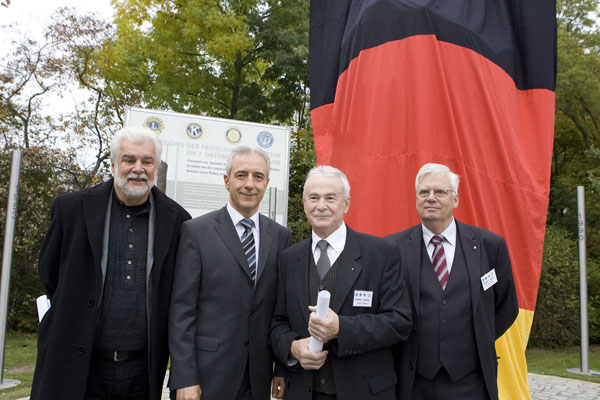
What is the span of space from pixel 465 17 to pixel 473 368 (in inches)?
104

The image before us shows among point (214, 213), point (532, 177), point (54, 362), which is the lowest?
point (54, 362)

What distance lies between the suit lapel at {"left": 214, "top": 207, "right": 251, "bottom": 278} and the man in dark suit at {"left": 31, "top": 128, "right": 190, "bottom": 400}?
246mm

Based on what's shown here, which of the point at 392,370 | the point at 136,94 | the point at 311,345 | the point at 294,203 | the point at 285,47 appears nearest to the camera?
the point at 311,345

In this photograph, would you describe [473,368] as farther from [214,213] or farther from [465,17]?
[465,17]

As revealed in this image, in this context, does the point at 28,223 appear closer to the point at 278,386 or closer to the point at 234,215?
the point at 234,215

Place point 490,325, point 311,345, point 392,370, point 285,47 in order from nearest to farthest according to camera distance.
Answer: point 311,345, point 392,370, point 490,325, point 285,47

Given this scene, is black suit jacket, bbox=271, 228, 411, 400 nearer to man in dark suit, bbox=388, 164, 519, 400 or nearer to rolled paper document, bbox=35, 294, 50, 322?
man in dark suit, bbox=388, 164, 519, 400

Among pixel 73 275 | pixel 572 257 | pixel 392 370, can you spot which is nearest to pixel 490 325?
pixel 392 370

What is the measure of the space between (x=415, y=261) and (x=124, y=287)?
4.75 feet

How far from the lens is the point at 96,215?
8.11 feet

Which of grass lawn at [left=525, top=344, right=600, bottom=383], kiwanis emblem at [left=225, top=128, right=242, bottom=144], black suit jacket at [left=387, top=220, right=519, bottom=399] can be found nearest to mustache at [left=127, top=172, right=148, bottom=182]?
black suit jacket at [left=387, top=220, right=519, bottom=399]

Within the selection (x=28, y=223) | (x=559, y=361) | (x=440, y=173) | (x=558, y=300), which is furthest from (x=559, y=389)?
(x=28, y=223)

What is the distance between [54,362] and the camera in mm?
2316

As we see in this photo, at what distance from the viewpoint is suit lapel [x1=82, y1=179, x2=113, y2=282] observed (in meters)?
2.40
